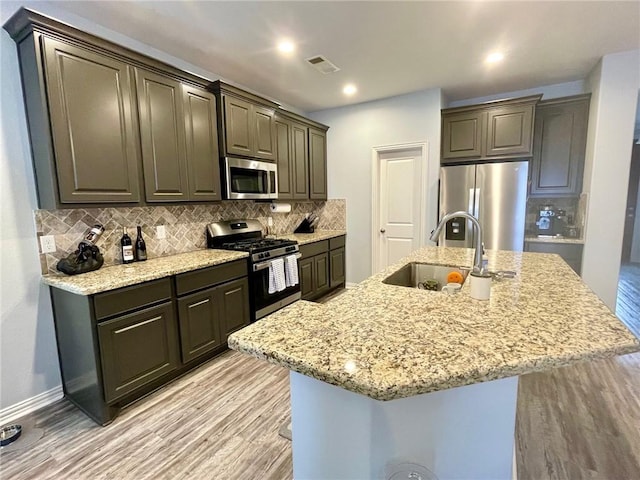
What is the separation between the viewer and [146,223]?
2621mm

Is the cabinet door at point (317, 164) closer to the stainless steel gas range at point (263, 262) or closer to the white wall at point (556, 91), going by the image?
the stainless steel gas range at point (263, 262)

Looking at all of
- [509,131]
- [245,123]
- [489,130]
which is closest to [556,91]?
[509,131]

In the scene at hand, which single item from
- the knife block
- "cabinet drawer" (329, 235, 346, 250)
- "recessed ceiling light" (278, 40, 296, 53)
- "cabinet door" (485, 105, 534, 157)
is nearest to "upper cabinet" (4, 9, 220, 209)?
"recessed ceiling light" (278, 40, 296, 53)

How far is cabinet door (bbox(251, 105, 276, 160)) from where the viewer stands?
10.6ft

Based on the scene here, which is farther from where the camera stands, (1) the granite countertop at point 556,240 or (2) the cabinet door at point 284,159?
(2) the cabinet door at point 284,159

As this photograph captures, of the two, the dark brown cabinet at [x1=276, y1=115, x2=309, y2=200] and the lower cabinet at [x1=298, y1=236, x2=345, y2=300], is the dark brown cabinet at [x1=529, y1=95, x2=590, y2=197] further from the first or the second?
the dark brown cabinet at [x1=276, y1=115, x2=309, y2=200]

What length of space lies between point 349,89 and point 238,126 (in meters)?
1.53

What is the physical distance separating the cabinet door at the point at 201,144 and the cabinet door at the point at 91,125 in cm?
46

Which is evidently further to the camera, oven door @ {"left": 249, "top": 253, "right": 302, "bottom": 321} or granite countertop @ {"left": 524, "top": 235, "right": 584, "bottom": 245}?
granite countertop @ {"left": 524, "top": 235, "right": 584, "bottom": 245}

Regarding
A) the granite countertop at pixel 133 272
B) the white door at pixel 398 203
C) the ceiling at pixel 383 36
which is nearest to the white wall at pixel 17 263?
the granite countertop at pixel 133 272

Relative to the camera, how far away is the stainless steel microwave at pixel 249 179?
9.66 ft

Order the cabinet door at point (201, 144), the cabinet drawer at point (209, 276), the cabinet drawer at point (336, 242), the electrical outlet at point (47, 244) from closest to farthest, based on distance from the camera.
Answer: the electrical outlet at point (47, 244), the cabinet drawer at point (209, 276), the cabinet door at point (201, 144), the cabinet drawer at point (336, 242)

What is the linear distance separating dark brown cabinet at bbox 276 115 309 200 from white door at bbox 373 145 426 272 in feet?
3.37

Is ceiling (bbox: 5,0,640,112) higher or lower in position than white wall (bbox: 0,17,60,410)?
higher
